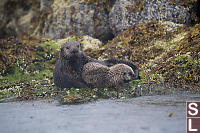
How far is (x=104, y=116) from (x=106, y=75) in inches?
134

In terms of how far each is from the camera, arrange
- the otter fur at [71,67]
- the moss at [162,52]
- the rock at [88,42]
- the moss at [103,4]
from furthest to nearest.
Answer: the moss at [103,4] → the rock at [88,42] → the otter fur at [71,67] → the moss at [162,52]

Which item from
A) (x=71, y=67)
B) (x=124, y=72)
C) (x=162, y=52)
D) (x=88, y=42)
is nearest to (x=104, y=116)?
(x=124, y=72)

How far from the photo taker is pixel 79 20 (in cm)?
1543

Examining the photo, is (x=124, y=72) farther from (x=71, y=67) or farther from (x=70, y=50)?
(x=70, y=50)

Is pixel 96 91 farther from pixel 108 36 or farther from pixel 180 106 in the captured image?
pixel 108 36

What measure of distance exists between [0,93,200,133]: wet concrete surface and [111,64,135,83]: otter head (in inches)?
77.3

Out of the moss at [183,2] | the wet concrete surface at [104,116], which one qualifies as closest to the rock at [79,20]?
the moss at [183,2]

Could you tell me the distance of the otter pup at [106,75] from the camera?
27.5 ft

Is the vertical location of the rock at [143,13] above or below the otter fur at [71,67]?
above

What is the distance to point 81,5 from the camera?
15461 millimetres

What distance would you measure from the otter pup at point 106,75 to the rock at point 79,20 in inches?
258

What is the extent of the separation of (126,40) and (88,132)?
8.75 meters

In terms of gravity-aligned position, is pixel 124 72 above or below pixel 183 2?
below

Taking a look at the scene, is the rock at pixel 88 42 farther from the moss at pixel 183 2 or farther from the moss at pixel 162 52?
the moss at pixel 183 2
